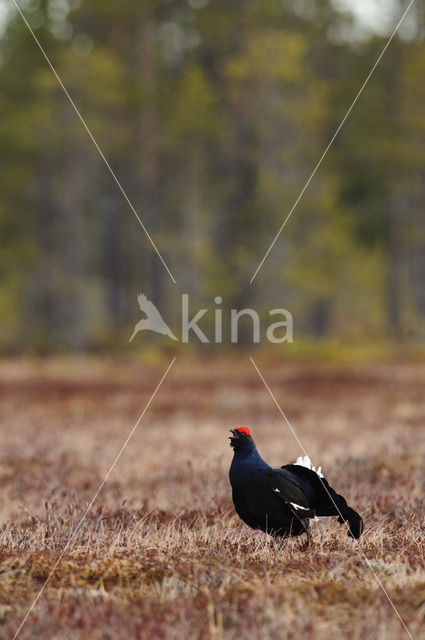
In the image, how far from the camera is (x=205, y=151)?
100ft

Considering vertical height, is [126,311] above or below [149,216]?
below

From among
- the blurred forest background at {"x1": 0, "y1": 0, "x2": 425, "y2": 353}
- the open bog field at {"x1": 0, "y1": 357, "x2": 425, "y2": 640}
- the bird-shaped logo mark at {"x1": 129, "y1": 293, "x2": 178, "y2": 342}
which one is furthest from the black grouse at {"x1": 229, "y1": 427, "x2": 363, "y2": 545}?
the bird-shaped logo mark at {"x1": 129, "y1": 293, "x2": 178, "y2": 342}

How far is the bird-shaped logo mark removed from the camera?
28341 mm

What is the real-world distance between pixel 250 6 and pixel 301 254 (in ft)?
29.2

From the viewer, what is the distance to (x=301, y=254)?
93.0 ft

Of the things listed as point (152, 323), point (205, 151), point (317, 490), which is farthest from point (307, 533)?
point (205, 151)

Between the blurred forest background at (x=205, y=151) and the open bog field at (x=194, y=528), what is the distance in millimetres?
12304

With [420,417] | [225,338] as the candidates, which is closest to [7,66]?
[225,338]

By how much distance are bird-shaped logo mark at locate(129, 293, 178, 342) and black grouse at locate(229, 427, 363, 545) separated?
2264cm

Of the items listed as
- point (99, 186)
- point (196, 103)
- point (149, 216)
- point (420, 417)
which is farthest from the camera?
point (99, 186)

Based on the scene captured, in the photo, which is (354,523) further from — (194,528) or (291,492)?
(194,528)

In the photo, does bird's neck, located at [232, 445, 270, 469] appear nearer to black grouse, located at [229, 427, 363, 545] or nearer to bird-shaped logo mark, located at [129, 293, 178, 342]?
black grouse, located at [229, 427, 363, 545]

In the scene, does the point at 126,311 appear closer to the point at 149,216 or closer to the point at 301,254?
the point at 149,216

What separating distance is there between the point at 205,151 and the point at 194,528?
1029 inches
